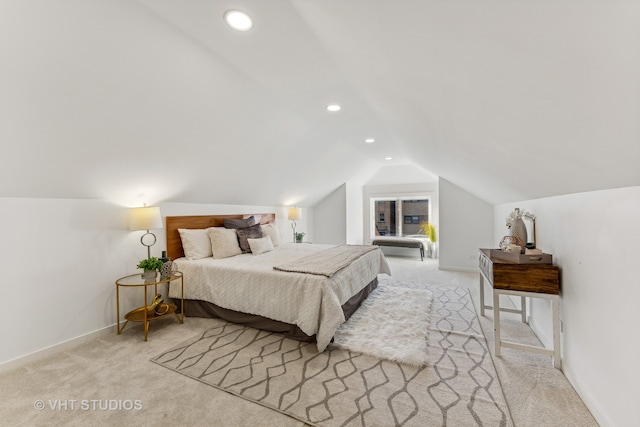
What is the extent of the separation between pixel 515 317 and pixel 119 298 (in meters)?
4.26

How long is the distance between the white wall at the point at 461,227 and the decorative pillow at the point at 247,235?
3.61 meters

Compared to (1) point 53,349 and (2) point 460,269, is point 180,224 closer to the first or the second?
(1) point 53,349

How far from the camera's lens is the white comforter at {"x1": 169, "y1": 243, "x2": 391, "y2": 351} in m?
2.38

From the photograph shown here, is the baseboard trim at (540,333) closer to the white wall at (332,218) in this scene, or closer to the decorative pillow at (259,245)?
the decorative pillow at (259,245)

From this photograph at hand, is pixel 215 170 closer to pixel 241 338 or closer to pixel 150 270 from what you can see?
pixel 150 270

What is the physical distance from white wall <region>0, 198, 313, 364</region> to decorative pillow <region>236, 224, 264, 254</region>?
48.4 inches

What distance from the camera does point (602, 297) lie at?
5.01ft

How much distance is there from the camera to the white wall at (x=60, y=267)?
7.04ft

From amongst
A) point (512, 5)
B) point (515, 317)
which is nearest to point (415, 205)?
point (515, 317)

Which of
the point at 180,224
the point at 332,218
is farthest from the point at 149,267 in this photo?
the point at 332,218

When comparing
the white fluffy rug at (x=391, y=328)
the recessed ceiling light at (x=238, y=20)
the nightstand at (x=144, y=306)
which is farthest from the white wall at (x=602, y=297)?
the nightstand at (x=144, y=306)

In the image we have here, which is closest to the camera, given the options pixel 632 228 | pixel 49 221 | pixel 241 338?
pixel 632 228

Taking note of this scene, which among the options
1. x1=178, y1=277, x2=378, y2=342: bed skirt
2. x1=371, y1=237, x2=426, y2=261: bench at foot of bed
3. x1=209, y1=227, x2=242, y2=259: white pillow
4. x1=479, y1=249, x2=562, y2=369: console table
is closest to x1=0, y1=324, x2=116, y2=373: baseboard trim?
x1=178, y1=277, x2=378, y2=342: bed skirt

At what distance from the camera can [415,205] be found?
7172 mm
